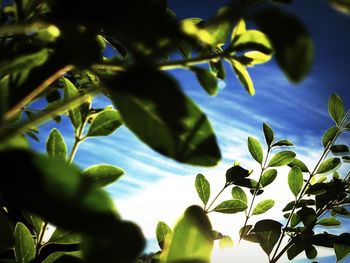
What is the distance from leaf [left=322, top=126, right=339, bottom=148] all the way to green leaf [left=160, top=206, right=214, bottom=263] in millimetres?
1655

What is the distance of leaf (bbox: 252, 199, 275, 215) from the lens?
6.58ft

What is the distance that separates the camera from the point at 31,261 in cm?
99

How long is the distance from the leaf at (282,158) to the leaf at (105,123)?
1.30 m

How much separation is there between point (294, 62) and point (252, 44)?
0.25 metres

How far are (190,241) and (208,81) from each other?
333 mm

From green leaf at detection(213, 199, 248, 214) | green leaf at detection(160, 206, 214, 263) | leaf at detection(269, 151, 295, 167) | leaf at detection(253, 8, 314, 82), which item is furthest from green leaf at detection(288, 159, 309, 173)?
leaf at detection(253, 8, 314, 82)

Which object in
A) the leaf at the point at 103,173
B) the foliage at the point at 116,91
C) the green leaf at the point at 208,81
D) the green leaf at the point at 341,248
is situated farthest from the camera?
the green leaf at the point at 341,248

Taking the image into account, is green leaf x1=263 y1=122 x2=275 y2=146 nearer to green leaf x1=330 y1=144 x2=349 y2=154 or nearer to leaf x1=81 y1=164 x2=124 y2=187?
green leaf x1=330 y1=144 x2=349 y2=154

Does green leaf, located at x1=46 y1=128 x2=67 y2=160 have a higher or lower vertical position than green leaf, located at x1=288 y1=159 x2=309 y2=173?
higher

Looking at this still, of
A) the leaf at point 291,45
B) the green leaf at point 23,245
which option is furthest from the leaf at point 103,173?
the leaf at point 291,45

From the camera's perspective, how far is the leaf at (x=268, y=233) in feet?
5.89

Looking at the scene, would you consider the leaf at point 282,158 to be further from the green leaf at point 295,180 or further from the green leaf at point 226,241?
the green leaf at point 226,241

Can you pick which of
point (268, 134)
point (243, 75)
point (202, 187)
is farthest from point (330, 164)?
point (243, 75)

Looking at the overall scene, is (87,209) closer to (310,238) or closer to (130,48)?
(130,48)
